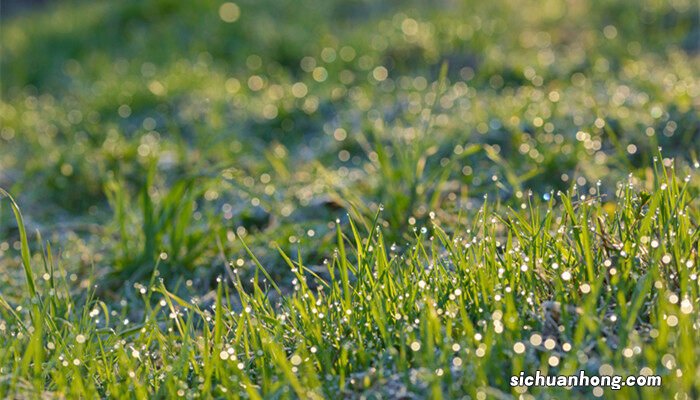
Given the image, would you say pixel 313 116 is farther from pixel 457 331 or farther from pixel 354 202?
pixel 457 331

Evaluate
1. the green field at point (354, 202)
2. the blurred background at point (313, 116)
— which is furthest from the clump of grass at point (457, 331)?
the blurred background at point (313, 116)

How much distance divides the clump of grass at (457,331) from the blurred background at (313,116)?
0.32 metres


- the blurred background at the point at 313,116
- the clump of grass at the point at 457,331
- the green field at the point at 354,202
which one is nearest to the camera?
the clump of grass at the point at 457,331

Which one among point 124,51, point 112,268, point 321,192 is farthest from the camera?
point 124,51

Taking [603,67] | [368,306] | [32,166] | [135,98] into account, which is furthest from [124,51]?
[368,306]

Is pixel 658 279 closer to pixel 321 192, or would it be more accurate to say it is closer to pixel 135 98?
pixel 321 192

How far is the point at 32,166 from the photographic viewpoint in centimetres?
390

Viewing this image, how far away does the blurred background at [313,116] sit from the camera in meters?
2.90

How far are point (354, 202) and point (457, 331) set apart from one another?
3.50 feet

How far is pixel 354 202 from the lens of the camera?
281 centimetres

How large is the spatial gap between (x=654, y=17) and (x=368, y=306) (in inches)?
170

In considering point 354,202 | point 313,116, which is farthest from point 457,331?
point 313,116

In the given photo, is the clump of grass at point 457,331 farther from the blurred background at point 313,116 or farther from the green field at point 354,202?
the blurred background at point 313,116

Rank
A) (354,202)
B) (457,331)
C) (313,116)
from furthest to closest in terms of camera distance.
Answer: (313,116), (354,202), (457,331)
